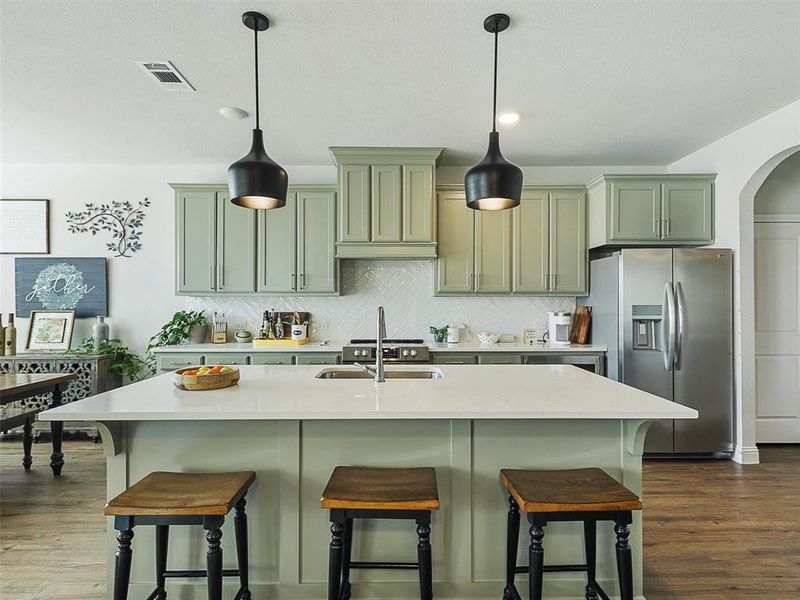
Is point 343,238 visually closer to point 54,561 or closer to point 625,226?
point 625,226

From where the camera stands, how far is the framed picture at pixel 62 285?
14.6 ft

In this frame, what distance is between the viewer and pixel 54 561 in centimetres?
226

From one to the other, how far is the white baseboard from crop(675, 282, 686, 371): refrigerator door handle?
0.82 meters

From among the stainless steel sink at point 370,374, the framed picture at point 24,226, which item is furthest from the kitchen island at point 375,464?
the framed picture at point 24,226

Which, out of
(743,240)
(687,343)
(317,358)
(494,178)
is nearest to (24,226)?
(317,358)

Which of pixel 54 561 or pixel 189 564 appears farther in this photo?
Result: pixel 54 561

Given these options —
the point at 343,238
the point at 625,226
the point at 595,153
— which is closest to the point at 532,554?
the point at 343,238

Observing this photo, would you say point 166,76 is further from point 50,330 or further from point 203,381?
point 50,330

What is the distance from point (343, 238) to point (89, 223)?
8.80 ft

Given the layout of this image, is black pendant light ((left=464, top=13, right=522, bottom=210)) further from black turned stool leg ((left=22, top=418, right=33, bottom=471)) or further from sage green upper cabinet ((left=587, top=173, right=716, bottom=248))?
black turned stool leg ((left=22, top=418, right=33, bottom=471))

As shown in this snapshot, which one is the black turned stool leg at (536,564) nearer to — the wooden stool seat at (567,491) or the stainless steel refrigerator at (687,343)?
the wooden stool seat at (567,491)

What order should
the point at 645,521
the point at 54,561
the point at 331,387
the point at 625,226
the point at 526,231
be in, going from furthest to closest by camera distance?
the point at 526,231 → the point at 625,226 → the point at 645,521 → the point at 54,561 → the point at 331,387

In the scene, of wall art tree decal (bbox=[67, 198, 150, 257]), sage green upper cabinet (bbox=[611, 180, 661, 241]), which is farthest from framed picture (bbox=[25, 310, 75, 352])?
sage green upper cabinet (bbox=[611, 180, 661, 241])

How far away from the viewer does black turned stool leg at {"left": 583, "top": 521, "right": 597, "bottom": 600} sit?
1.82 m
